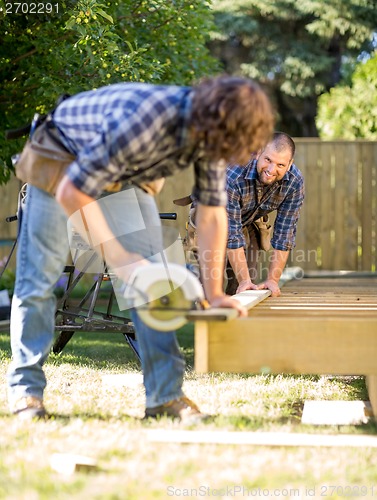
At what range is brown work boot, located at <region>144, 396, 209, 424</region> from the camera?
312cm

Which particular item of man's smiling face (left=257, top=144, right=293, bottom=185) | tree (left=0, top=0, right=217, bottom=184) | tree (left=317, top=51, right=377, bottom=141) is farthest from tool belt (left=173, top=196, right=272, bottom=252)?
tree (left=317, top=51, right=377, bottom=141)

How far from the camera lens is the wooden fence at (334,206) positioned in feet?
33.8

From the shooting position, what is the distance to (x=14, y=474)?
2.39 meters

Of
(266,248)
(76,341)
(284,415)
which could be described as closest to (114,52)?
(266,248)

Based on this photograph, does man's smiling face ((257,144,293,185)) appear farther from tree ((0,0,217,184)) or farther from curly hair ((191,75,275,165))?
curly hair ((191,75,275,165))

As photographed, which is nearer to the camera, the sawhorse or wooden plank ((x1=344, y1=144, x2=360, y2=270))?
the sawhorse

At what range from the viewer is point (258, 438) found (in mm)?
2791

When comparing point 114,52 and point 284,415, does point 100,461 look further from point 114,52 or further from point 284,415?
point 114,52

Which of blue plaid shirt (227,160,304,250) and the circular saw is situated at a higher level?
blue plaid shirt (227,160,304,250)

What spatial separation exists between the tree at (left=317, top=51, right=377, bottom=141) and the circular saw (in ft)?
25.9

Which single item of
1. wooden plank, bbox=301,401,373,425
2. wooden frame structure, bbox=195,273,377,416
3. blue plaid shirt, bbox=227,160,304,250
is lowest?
wooden plank, bbox=301,401,373,425

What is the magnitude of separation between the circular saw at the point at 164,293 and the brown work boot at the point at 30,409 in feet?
1.89

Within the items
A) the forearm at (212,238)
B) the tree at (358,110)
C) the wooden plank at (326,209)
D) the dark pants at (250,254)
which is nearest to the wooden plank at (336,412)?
the forearm at (212,238)

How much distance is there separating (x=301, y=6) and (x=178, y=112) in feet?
46.2
